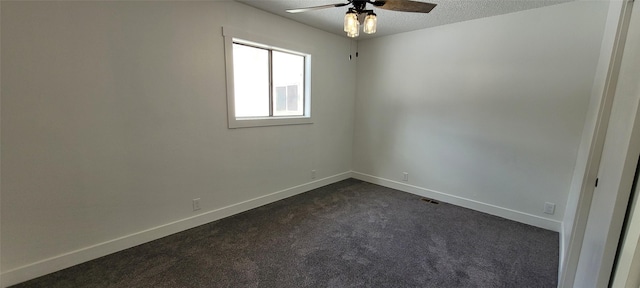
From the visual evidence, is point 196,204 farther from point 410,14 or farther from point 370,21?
point 410,14

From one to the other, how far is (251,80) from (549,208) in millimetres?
3745

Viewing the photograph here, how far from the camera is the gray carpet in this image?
6.49 feet

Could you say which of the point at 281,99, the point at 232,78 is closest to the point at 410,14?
the point at 281,99

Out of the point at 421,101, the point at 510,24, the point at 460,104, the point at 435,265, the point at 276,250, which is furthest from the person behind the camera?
the point at 421,101

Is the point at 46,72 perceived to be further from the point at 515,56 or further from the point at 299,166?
the point at 515,56

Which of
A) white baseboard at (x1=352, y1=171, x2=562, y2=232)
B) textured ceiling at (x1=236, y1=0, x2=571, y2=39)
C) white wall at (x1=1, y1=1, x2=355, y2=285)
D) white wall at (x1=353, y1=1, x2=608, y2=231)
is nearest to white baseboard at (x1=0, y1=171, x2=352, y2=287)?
white wall at (x1=1, y1=1, x2=355, y2=285)

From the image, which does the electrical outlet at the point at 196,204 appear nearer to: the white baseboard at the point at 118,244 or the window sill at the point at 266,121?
the white baseboard at the point at 118,244

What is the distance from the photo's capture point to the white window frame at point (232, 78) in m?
2.80

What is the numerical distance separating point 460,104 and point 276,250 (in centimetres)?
288

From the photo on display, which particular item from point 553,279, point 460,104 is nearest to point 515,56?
point 460,104

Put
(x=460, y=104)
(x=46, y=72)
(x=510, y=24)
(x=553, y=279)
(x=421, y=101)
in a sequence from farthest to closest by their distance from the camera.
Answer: (x=421, y=101)
(x=460, y=104)
(x=510, y=24)
(x=553, y=279)
(x=46, y=72)

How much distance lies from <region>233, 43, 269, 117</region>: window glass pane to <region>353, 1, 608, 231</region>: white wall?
1791mm

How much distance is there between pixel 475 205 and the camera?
3.36 meters

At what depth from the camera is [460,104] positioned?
338 cm
